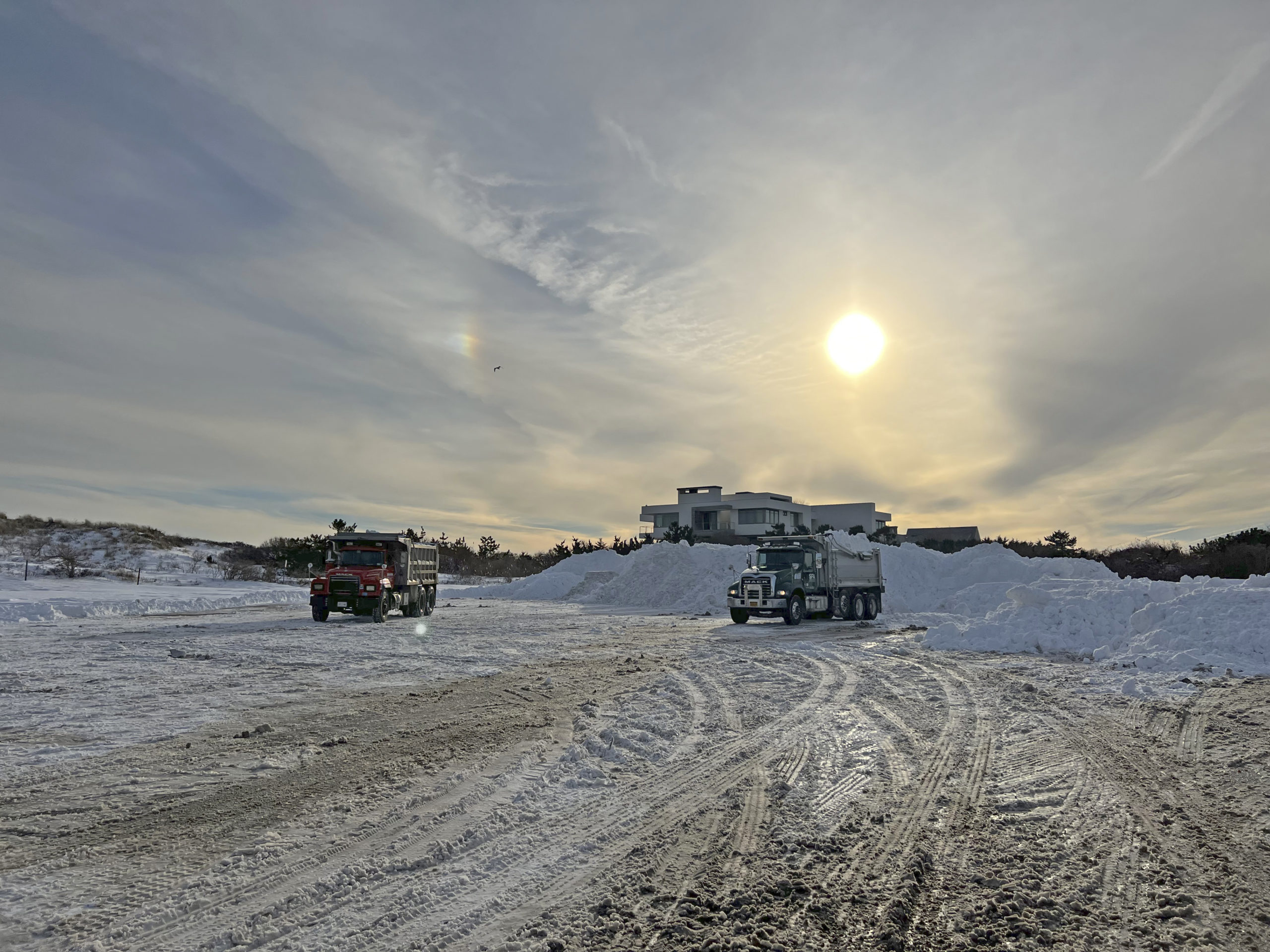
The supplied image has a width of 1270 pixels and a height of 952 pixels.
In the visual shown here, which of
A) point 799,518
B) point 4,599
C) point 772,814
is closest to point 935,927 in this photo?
point 772,814

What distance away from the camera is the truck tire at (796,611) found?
2689 centimetres

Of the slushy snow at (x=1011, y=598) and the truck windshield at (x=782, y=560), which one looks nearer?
the slushy snow at (x=1011, y=598)

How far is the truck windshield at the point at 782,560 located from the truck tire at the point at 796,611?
47.0 inches

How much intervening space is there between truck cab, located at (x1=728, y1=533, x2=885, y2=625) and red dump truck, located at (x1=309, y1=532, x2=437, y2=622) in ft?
40.6

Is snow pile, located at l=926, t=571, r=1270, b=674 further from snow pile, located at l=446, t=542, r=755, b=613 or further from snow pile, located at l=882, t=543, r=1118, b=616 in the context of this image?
snow pile, located at l=446, t=542, r=755, b=613

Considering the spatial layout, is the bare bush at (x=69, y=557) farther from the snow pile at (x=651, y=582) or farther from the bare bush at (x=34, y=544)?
the snow pile at (x=651, y=582)

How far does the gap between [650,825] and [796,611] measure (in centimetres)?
2175

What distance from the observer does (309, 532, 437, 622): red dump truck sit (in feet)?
88.4

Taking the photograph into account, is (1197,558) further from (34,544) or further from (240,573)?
(34,544)

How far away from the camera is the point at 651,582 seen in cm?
4462

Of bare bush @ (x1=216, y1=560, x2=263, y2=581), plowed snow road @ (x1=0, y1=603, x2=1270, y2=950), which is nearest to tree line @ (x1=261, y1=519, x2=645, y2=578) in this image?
bare bush @ (x1=216, y1=560, x2=263, y2=581)

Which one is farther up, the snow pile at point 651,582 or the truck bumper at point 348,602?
the snow pile at point 651,582

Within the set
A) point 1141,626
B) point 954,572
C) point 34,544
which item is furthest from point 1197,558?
point 34,544

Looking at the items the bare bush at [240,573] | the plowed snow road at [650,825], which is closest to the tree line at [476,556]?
the bare bush at [240,573]
